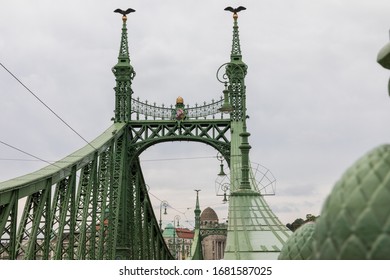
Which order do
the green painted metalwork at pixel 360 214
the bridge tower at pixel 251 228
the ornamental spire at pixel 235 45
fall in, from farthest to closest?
the ornamental spire at pixel 235 45 < the bridge tower at pixel 251 228 < the green painted metalwork at pixel 360 214

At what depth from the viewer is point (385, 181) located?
2.99m

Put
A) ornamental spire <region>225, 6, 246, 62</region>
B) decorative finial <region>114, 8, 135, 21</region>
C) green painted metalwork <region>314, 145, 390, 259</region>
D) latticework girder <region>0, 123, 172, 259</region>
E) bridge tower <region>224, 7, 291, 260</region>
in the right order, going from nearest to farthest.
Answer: green painted metalwork <region>314, 145, 390, 259</region> < bridge tower <region>224, 7, 291, 260</region> < latticework girder <region>0, 123, 172, 259</region> < ornamental spire <region>225, 6, 246, 62</region> < decorative finial <region>114, 8, 135, 21</region>

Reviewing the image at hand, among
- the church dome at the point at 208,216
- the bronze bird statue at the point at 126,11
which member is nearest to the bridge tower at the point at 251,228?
the bronze bird statue at the point at 126,11

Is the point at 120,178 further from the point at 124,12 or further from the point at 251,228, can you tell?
the point at 251,228

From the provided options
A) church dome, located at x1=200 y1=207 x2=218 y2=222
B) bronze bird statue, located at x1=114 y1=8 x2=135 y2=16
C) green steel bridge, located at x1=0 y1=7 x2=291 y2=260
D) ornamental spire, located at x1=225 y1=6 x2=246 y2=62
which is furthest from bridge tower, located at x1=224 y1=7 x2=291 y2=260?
church dome, located at x1=200 y1=207 x2=218 y2=222

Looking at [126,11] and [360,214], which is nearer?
[360,214]

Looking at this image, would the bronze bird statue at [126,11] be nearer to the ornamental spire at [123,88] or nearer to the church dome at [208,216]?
the ornamental spire at [123,88]

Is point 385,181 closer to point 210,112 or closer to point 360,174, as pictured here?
point 360,174

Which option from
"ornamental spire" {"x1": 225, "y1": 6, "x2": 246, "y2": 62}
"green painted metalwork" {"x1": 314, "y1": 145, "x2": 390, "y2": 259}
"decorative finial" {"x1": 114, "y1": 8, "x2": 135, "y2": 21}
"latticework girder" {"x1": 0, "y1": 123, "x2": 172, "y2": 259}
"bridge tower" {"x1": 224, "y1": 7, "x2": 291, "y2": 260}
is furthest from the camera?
"decorative finial" {"x1": 114, "y1": 8, "x2": 135, "y2": 21}

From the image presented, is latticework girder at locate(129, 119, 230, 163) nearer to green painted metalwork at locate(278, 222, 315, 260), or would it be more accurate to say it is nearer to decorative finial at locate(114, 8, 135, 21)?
decorative finial at locate(114, 8, 135, 21)

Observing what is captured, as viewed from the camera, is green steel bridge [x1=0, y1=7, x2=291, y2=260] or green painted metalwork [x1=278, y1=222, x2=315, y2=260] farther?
green steel bridge [x1=0, y1=7, x2=291, y2=260]

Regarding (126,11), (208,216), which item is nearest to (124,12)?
(126,11)
